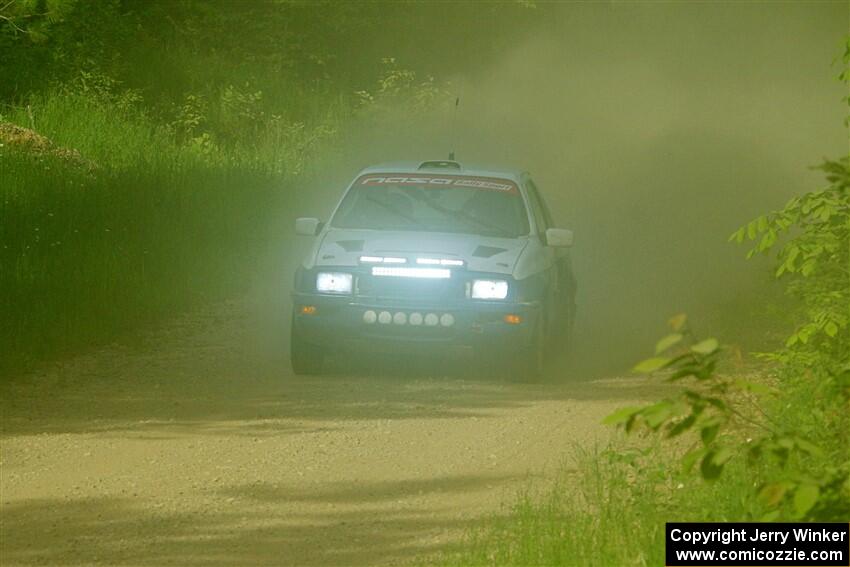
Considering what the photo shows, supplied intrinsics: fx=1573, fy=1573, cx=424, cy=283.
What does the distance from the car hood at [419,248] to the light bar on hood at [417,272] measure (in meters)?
0.09

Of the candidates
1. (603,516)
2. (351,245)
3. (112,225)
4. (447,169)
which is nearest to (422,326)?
(351,245)

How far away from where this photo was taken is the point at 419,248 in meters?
12.1

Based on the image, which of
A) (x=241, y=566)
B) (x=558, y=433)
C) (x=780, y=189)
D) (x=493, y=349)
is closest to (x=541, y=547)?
(x=241, y=566)

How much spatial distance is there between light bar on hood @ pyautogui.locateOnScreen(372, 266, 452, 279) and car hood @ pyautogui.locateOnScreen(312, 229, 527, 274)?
9 centimetres

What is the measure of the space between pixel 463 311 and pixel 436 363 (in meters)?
1.34

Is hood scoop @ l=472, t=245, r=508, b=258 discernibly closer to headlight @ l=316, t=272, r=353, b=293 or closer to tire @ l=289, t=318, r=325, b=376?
headlight @ l=316, t=272, r=353, b=293

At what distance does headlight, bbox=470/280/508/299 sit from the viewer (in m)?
11.9

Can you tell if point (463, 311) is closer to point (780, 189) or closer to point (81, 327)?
point (81, 327)

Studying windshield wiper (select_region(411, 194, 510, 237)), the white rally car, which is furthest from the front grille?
windshield wiper (select_region(411, 194, 510, 237))

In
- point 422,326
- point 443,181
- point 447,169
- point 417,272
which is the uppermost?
point 447,169

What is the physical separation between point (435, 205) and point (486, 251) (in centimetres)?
98

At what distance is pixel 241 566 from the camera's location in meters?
6.58

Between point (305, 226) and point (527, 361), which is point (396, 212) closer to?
point (305, 226)

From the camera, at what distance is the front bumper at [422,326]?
11852 millimetres
